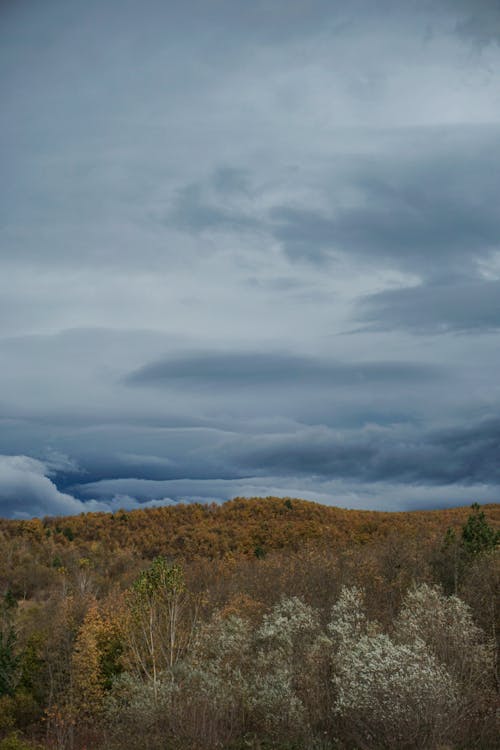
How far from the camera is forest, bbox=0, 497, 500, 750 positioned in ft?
78.5

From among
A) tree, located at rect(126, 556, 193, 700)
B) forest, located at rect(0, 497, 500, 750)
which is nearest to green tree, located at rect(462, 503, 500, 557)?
forest, located at rect(0, 497, 500, 750)

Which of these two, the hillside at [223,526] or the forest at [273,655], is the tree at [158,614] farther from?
the hillside at [223,526]

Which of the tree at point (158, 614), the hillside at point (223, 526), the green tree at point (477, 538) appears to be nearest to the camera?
the tree at point (158, 614)

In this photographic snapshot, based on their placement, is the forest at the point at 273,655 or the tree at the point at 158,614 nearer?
the forest at the point at 273,655

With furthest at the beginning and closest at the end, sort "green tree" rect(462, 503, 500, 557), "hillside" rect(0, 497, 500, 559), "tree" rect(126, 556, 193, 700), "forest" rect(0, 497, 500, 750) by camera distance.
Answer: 1. "hillside" rect(0, 497, 500, 559)
2. "green tree" rect(462, 503, 500, 557)
3. "tree" rect(126, 556, 193, 700)
4. "forest" rect(0, 497, 500, 750)

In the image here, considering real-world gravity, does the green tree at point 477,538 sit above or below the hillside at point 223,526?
above

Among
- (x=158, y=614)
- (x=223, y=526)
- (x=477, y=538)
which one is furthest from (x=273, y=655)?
(x=223, y=526)

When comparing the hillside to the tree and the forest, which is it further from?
the tree

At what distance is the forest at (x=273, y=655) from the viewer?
2394 cm

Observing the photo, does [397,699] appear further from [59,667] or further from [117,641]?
[59,667]

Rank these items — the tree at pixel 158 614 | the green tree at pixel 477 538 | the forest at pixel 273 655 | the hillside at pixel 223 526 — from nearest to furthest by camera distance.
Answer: the forest at pixel 273 655 → the tree at pixel 158 614 → the green tree at pixel 477 538 → the hillside at pixel 223 526

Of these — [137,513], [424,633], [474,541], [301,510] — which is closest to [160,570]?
[424,633]

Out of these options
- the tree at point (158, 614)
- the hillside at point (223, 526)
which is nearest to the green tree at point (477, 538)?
the tree at point (158, 614)

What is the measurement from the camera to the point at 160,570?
4006cm
